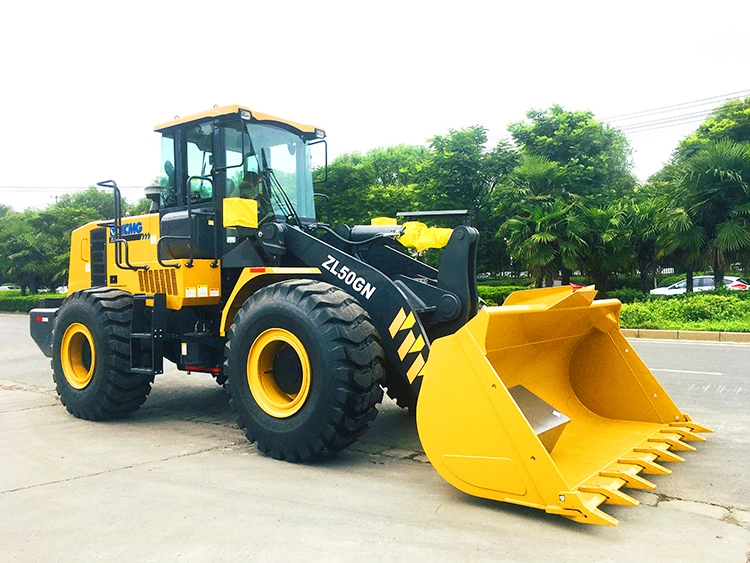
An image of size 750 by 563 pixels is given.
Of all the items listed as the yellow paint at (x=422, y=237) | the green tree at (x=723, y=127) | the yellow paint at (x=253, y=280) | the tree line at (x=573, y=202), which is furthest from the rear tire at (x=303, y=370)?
the green tree at (x=723, y=127)

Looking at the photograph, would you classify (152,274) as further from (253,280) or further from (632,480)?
(632,480)

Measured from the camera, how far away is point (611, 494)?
3766mm

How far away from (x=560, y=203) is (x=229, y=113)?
48.8 ft

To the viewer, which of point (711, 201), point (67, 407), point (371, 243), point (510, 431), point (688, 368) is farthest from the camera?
point (711, 201)

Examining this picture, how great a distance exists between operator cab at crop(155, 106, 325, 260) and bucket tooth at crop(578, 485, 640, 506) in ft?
12.8

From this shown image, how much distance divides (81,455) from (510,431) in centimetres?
380

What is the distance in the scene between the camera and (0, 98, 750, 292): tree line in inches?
663

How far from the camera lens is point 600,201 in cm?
2255

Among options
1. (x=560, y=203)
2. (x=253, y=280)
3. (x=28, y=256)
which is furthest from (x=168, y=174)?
(x=28, y=256)

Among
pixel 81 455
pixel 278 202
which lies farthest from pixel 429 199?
pixel 81 455

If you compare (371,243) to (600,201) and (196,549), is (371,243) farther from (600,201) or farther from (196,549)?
(600,201)

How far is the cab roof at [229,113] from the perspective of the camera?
6.48 meters

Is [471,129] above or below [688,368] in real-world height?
above

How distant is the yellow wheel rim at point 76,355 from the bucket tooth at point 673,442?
18.6ft
